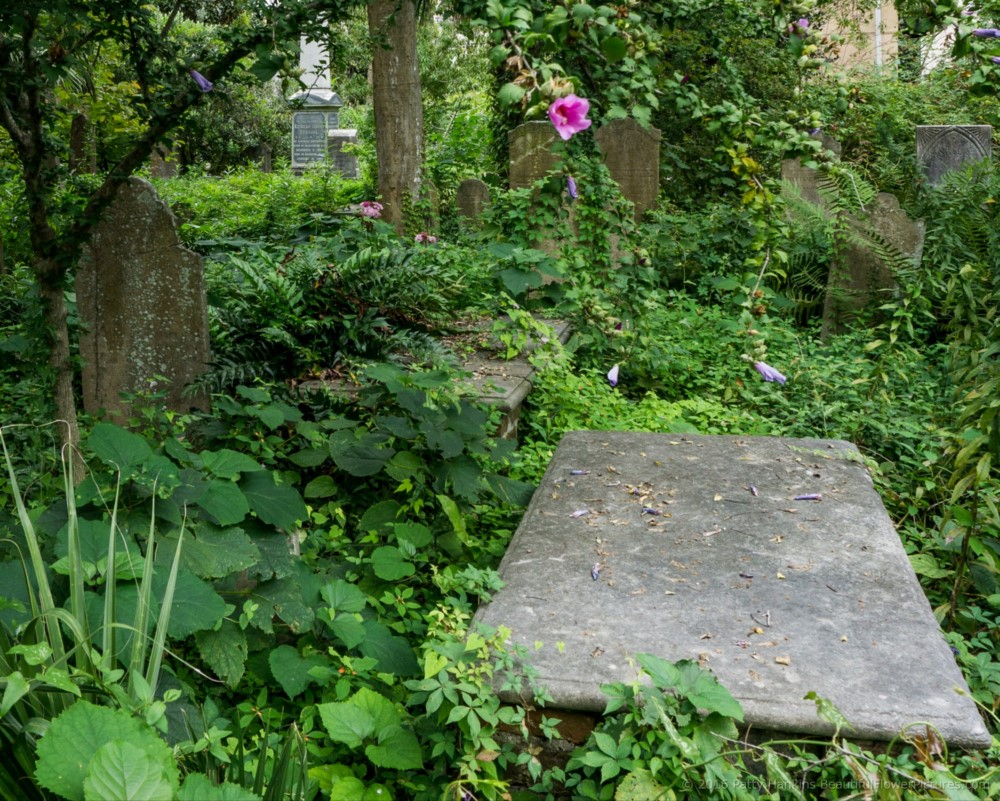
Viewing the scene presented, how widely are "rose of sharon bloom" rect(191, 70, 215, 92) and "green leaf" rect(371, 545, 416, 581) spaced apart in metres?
1.60

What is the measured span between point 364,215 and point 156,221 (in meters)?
3.05

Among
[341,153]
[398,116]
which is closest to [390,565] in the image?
[398,116]

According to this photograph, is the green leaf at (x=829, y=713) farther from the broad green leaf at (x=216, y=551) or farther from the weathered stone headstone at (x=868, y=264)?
the weathered stone headstone at (x=868, y=264)

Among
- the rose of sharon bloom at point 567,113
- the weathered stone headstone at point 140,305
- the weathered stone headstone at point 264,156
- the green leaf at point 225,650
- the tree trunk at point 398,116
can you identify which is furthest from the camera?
the weathered stone headstone at point 264,156

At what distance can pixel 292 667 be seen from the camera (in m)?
2.40

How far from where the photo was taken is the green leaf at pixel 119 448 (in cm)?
246

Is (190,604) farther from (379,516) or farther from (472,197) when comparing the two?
(472,197)

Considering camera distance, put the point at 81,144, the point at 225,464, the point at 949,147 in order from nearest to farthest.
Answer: the point at 225,464
the point at 949,147
the point at 81,144

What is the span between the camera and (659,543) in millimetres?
2668

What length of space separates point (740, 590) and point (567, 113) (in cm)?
128

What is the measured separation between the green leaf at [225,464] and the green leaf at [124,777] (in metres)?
1.34

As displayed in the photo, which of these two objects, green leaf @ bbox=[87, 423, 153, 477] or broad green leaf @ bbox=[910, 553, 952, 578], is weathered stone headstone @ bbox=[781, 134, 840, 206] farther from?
green leaf @ bbox=[87, 423, 153, 477]

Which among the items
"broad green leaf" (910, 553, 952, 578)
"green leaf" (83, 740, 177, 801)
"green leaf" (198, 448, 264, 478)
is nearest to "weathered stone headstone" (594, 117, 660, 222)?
"broad green leaf" (910, 553, 952, 578)

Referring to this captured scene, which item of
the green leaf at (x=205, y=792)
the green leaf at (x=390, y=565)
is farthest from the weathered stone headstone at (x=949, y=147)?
the green leaf at (x=205, y=792)
